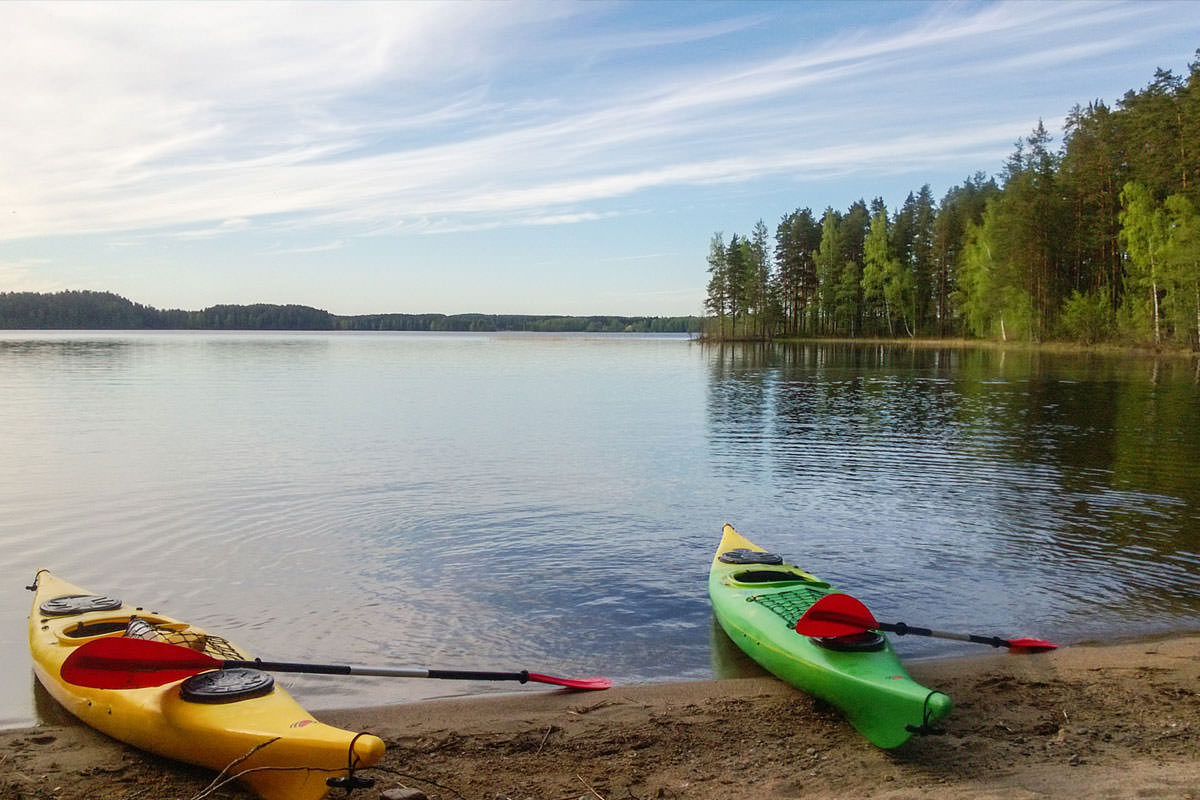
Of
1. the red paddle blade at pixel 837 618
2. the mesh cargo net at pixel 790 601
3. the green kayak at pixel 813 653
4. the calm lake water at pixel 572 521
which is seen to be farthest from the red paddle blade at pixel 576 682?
the red paddle blade at pixel 837 618

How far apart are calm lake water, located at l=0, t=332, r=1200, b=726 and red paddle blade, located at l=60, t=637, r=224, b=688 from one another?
1237mm

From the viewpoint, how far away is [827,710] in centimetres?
717

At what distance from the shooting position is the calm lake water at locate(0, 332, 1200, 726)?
9578 mm

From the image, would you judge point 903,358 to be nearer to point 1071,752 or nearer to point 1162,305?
point 1162,305

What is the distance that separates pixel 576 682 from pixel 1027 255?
68.8 m

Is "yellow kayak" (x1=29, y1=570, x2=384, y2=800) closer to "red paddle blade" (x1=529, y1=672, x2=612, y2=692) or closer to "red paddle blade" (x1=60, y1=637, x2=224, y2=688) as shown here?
"red paddle blade" (x1=60, y1=637, x2=224, y2=688)

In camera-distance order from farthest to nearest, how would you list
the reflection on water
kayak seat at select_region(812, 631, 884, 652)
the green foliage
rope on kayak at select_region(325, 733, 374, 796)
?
the green foliage < the reflection on water < kayak seat at select_region(812, 631, 884, 652) < rope on kayak at select_region(325, 733, 374, 796)

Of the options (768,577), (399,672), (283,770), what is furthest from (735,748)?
(768,577)

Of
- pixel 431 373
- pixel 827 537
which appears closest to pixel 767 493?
pixel 827 537

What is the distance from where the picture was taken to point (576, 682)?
25.8 ft

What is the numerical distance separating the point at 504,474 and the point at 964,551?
9.77 metres

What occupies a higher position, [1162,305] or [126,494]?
[1162,305]

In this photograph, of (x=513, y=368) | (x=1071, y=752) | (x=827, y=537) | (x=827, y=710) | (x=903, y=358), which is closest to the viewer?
(x=1071, y=752)

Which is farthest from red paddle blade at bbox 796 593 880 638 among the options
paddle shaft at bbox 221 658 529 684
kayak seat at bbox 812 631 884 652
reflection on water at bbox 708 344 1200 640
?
reflection on water at bbox 708 344 1200 640
